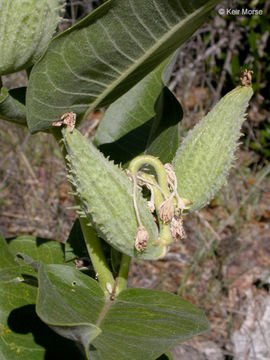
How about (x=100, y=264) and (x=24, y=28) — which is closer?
(x=24, y=28)

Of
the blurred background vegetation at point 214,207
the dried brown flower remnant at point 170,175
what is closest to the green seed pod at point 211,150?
the dried brown flower remnant at point 170,175

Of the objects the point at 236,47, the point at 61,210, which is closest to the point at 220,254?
the point at 61,210

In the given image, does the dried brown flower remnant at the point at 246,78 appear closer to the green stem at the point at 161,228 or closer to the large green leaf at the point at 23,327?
the green stem at the point at 161,228

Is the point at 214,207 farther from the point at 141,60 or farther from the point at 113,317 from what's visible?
the point at 141,60

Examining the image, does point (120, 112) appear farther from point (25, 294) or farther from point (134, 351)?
point (134, 351)

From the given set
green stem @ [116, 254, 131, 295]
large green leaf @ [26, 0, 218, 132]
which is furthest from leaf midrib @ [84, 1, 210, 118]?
green stem @ [116, 254, 131, 295]

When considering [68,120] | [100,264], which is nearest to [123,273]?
[100,264]

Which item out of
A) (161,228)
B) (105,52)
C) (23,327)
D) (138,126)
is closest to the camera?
(105,52)
